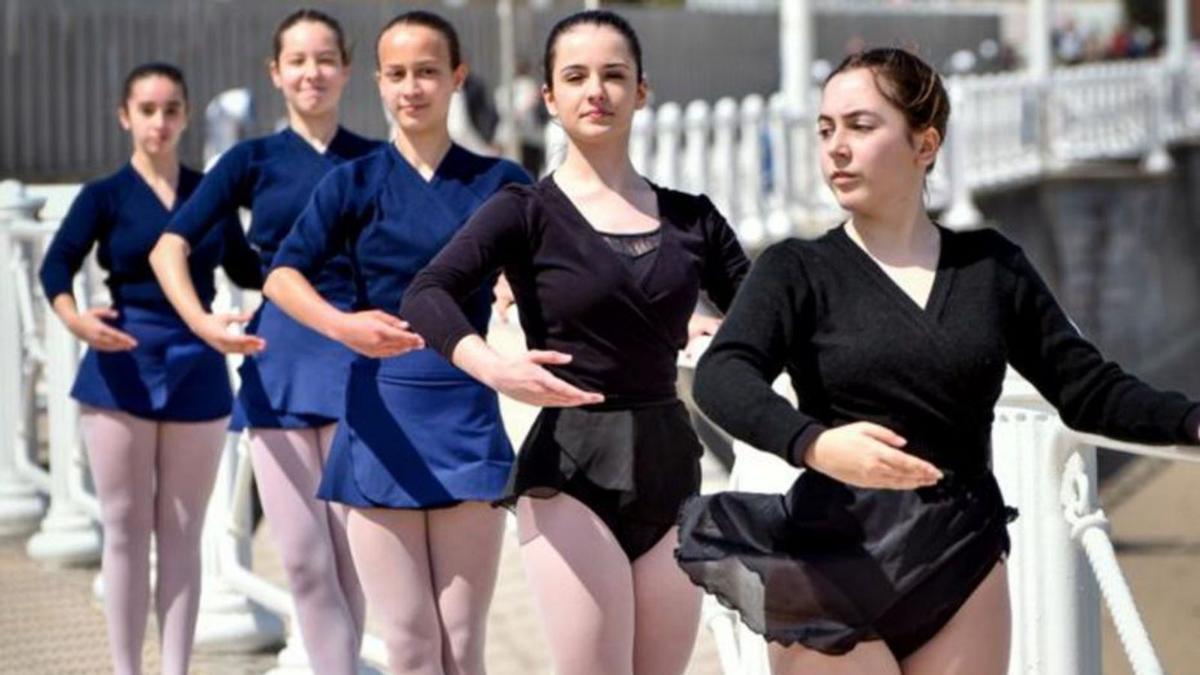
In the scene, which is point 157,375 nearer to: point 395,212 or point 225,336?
point 225,336

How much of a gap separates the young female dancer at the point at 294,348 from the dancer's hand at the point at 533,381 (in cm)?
197

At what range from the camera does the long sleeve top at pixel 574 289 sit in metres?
4.33

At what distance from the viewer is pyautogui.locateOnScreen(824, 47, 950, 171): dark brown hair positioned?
3.70 meters

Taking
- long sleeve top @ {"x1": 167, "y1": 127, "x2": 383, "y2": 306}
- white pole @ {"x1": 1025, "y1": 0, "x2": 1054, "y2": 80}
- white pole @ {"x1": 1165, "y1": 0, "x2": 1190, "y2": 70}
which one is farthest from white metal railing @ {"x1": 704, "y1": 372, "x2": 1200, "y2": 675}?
white pole @ {"x1": 1165, "y1": 0, "x2": 1190, "y2": 70}

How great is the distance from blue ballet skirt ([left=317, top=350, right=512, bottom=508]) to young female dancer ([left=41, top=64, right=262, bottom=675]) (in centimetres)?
155

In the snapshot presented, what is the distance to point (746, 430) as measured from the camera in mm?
3494

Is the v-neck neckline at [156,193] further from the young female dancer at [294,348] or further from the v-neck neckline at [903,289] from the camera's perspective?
the v-neck neckline at [903,289]

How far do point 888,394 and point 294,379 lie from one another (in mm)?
2700

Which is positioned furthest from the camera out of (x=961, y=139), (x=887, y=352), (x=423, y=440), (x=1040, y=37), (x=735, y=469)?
(x=1040, y=37)

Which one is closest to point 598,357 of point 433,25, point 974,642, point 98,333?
point 974,642

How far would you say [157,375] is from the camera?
22.1 feet

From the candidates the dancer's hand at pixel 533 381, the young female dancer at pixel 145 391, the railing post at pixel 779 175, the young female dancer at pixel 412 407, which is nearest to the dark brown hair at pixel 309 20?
the young female dancer at pixel 145 391

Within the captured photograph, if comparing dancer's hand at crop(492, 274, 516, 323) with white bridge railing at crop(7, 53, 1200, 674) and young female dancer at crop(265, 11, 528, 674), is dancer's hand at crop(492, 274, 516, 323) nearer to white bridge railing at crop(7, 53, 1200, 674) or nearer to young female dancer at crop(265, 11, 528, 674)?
young female dancer at crop(265, 11, 528, 674)

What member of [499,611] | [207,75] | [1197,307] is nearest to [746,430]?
[499,611]
